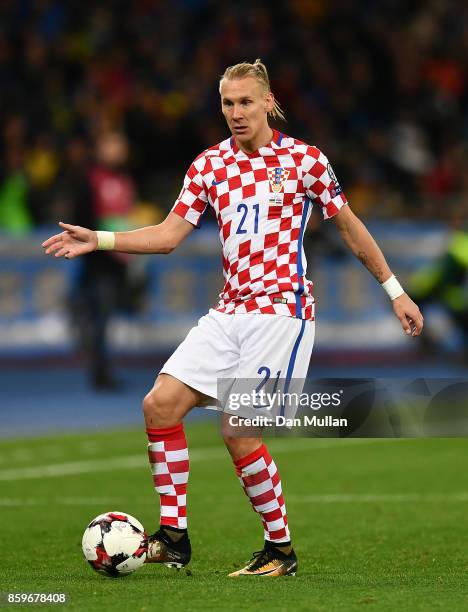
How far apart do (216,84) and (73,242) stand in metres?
14.3

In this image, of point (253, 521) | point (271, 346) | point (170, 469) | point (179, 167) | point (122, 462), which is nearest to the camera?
point (271, 346)

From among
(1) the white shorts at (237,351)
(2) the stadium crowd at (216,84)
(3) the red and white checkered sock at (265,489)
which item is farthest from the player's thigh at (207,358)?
(2) the stadium crowd at (216,84)

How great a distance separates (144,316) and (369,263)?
11.1 m

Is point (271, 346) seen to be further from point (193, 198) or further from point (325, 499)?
point (325, 499)

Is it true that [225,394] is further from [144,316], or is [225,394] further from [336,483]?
[144,316]

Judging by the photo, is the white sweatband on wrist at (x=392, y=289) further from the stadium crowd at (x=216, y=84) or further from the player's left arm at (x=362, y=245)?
the stadium crowd at (x=216, y=84)

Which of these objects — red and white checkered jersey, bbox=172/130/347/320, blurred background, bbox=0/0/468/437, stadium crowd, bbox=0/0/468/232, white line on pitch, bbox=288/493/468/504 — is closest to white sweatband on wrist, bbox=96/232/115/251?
red and white checkered jersey, bbox=172/130/347/320

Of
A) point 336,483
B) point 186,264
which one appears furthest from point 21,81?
point 336,483

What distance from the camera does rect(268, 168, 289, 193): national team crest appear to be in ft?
21.6

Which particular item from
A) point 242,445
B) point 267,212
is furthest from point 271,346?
point 267,212

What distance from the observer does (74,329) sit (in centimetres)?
1709

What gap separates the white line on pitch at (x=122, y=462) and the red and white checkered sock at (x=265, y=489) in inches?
182

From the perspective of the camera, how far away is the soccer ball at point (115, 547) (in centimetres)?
645

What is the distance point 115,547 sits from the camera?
6.45 meters
